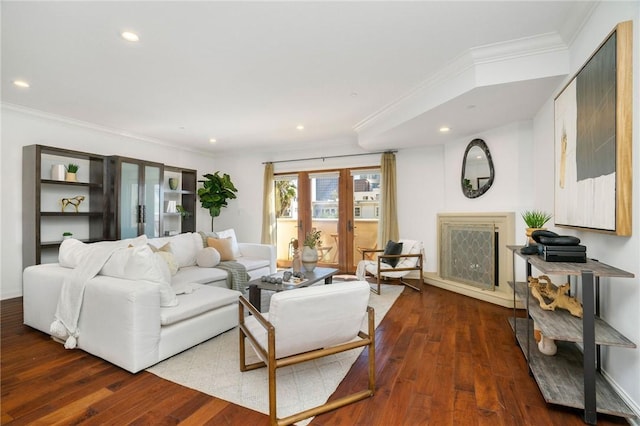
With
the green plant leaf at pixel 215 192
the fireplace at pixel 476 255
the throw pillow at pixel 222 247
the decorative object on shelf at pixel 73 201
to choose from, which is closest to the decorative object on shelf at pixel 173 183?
the green plant leaf at pixel 215 192

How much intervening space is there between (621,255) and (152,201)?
237 inches

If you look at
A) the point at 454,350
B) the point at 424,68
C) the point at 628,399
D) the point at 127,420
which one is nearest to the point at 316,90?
the point at 424,68

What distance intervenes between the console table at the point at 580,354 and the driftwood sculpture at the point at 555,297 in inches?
1.6

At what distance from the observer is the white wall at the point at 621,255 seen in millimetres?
1616

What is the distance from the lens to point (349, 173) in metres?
5.96

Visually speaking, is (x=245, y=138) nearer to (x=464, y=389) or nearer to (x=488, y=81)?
(x=488, y=81)

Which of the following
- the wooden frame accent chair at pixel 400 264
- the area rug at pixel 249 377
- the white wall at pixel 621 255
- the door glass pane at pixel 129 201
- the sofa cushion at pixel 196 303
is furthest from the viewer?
the door glass pane at pixel 129 201

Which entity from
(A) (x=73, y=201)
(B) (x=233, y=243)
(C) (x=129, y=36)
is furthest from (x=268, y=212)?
(C) (x=129, y=36)

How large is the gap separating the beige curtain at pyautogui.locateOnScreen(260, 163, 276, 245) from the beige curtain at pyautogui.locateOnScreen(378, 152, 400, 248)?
2.35 metres

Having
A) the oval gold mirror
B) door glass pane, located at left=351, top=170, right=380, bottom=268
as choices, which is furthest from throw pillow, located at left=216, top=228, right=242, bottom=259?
the oval gold mirror

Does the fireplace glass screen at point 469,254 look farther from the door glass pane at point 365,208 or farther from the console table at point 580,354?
the console table at point 580,354

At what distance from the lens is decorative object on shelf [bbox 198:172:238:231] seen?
6329mm

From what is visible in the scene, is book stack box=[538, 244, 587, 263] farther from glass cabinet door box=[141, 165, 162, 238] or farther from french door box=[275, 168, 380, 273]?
glass cabinet door box=[141, 165, 162, 238]

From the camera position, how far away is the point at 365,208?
5.87m
